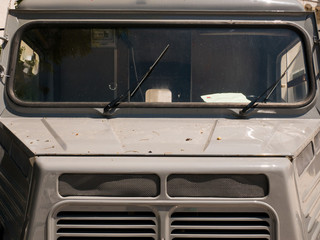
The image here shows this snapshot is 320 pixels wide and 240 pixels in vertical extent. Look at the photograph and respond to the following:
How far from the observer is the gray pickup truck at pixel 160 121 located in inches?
95.2

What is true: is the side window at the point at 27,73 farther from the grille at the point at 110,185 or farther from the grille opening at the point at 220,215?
the grille opening at the point at 220,215

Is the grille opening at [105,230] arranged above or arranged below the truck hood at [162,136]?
below

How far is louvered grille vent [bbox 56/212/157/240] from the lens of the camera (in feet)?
7.92

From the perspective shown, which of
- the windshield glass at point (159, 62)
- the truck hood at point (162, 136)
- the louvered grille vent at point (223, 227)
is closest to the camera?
the louvered grille vent at point (223, 227)

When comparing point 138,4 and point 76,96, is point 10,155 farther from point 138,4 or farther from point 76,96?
point 138,4

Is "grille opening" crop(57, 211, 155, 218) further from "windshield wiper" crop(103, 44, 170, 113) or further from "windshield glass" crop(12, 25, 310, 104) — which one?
"windshield glass" crop(12, 25, 310, 104)

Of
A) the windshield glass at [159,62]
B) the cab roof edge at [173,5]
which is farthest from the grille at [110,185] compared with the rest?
the cab roof edge at [173,5]

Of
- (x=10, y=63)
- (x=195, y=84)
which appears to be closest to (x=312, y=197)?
(x=195, y=84)

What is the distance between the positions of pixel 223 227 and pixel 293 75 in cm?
152

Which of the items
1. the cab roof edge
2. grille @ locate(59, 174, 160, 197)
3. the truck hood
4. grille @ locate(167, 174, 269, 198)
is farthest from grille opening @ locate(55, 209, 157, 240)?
the cab roof edge

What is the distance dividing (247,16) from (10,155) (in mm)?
2026

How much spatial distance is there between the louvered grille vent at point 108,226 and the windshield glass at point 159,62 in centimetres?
118

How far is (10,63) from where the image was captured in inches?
138

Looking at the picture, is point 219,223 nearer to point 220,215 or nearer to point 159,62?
point 220,215
